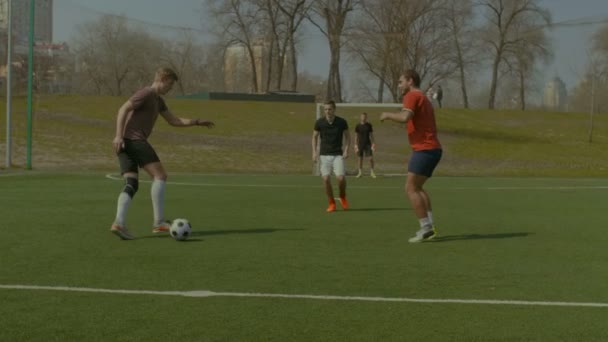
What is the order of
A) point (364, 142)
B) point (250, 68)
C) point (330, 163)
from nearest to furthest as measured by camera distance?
point (330, 163)
point (364, 142)
point (250, 68)

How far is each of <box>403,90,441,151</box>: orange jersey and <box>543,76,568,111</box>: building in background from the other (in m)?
63.3

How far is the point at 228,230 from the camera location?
10.5 meters

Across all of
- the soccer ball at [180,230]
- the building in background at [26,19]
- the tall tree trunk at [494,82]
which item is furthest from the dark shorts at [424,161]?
the tall tree trunk at [494,82]

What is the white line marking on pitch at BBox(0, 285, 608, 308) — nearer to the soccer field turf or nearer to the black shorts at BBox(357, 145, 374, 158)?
the soccer field turf

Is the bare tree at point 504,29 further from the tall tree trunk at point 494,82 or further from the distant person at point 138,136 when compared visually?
the distant person at point 138,136

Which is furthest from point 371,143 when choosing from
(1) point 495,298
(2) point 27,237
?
(1) point 495,298

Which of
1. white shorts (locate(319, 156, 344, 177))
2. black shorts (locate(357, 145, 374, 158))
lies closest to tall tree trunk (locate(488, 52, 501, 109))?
black shorts (locate(357, 145, 374, 158))

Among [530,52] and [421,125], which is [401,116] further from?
[530,52]

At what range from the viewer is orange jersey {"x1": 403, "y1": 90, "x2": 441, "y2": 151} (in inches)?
375

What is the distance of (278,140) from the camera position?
40.2m

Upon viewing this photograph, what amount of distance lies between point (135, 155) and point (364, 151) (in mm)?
16902

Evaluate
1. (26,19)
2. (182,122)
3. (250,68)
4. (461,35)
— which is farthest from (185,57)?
(182,122)

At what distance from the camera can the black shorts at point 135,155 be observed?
969cm

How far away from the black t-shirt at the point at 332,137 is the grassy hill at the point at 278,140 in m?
16.4
